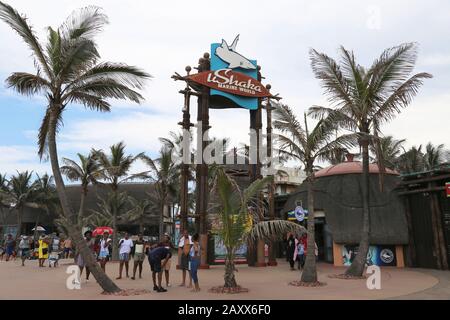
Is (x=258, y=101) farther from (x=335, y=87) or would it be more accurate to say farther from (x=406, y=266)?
(x=406, y=266)

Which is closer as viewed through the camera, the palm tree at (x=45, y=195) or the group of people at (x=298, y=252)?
the group of people at (x=298, y=252)

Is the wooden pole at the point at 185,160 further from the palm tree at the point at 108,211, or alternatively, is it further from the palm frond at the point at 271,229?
the palm tree at the point at 108,211

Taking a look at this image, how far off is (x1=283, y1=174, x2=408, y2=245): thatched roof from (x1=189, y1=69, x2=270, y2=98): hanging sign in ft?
19.5

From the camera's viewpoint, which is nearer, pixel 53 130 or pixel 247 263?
pixel 53 130

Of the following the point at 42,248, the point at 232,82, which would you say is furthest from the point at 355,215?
the point at 42,248

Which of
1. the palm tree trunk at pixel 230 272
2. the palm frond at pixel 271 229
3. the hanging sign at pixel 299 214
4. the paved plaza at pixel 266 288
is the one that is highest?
the hanging sign at pixel 299 214

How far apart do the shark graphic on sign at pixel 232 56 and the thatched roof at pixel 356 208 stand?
747 centimetres

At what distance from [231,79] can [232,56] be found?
128 cm

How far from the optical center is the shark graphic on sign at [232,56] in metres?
20.2

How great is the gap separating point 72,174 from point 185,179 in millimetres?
12110

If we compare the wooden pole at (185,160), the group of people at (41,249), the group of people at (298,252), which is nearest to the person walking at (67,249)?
the group of people at (41,249)

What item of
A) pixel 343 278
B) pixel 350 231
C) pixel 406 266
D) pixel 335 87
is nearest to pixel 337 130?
pixel 335 87

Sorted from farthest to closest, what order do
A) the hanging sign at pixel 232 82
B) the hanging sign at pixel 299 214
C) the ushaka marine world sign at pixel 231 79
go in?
the hanging sign at pixel 299 214
the ushaka marine world sign at pixel 231 79
the hanging sign at pixel 232 82
